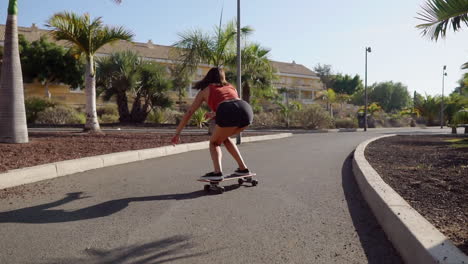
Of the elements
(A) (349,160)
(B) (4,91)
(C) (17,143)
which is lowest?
(A) (349,160)

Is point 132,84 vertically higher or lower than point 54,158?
higher

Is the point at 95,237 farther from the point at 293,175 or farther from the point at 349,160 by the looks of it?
the point at 349,160

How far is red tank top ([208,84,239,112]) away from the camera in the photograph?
4.74 m

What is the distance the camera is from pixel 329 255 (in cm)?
274

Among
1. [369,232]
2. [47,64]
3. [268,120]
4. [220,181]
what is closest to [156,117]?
[268,120]

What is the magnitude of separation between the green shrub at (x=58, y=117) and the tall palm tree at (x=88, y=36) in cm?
1190

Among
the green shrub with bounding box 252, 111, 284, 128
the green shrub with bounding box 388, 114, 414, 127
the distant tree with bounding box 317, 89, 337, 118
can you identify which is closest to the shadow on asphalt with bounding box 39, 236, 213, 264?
the green shrub with bounding box 252, 111, 284, 128

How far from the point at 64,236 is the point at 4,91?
6.48 metres

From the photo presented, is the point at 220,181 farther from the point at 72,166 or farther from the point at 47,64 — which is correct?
the point at 47,64

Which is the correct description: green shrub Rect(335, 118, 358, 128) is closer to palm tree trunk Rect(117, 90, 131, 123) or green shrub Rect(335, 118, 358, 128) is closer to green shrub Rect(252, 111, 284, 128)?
green shrub Rect(252, 111, 284, 128)

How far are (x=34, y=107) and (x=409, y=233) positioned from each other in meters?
25.1

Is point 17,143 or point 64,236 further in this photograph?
point 17,143

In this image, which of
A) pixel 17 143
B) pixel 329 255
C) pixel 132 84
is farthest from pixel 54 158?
pixel 132 84

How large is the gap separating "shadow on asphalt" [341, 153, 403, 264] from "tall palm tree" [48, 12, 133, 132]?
986 cm
